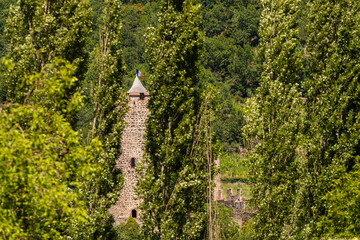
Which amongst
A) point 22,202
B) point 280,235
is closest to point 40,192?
point 22,202

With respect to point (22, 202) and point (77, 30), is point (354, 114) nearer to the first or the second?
point (77, 30)

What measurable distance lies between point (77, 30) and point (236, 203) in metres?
24.7

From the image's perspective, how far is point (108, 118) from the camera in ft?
72.9

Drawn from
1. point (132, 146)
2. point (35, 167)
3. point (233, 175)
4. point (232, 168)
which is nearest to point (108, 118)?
point (35, 167)

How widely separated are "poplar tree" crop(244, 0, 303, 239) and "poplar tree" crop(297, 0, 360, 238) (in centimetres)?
61

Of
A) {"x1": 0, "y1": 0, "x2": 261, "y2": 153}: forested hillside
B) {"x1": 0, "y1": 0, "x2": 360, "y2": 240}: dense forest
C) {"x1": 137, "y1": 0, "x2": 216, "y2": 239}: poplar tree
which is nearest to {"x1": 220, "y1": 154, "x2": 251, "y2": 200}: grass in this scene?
{"x1": 0, "y1": 0, "x2": 261, "y2": 153}: forested hillside

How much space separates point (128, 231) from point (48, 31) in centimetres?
1952

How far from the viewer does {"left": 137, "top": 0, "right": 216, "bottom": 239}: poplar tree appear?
21297mm

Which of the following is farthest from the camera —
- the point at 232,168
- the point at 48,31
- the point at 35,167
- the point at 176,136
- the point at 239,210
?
the point at 232,168

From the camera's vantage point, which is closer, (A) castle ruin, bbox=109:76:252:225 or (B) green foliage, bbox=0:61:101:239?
(B) green foliage, bbox=0:61:101:239

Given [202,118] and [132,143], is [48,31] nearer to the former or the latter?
[202,118]

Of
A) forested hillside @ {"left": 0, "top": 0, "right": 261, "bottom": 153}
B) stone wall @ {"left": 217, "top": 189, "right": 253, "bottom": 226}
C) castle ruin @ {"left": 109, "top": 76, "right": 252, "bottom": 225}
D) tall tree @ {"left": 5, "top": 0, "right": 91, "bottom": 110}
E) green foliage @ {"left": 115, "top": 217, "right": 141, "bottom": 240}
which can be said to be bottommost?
green foliage @ {"left": 115, "top": 217, "right": 141, "bottom": 240}

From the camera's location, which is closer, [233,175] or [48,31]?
[48,31]

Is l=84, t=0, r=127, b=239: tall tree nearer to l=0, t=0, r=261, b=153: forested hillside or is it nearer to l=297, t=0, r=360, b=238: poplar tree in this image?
l=297, t=0, r=360, b=238: poplar tree
